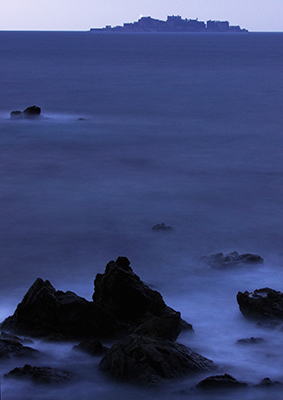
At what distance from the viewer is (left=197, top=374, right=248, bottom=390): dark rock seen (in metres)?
7.05

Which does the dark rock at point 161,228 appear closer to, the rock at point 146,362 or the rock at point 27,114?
the rock at point 146,362

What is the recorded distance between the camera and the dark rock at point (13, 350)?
7.68 meters

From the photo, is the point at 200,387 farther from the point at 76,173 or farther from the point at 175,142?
the point at 175,142

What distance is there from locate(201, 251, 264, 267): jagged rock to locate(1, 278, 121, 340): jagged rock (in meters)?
3.51

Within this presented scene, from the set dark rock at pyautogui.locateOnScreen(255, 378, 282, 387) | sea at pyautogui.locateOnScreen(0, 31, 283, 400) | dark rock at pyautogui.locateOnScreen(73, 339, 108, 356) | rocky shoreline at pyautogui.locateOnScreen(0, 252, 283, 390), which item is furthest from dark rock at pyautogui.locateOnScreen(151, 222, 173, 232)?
dark rock at pyautogui.locateOnScreen(255, 378, 282, 387)

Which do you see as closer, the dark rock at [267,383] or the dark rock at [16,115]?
the dark rock at [267,383]

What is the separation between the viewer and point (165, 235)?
13.2 metres

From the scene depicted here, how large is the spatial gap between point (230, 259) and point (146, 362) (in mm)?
4824

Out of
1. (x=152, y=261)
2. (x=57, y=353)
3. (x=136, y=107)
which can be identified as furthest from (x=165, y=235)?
(x=136, y=107)

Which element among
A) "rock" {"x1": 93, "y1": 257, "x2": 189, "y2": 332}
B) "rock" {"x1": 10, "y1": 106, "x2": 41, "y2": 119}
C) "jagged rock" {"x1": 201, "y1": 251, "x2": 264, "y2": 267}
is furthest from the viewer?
"rock" {"x1": 10, "y1": 106, "x2": 41, "y2": 119}

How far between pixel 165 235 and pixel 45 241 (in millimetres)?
2678

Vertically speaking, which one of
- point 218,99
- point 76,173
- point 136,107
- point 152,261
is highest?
point 218,99

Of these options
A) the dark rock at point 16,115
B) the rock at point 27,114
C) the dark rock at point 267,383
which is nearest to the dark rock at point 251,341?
the dark rock at point 267,383

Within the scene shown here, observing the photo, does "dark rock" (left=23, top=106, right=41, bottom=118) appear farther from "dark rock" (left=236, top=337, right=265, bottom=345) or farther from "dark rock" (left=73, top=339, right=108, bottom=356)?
"dark rock" (left=236, top=337, right=265, bottom=345)
